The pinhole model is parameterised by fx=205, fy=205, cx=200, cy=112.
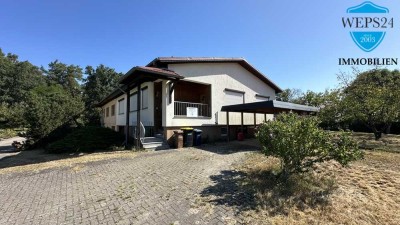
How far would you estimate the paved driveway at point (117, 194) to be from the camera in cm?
359

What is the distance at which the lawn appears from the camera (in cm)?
350

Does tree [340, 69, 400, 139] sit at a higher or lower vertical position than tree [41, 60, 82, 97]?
lower

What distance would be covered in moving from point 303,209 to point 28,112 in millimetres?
17064

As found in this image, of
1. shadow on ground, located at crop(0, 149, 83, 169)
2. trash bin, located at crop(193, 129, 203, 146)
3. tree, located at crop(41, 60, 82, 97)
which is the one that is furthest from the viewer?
tree, located at crop(41, 60, 82, 97)

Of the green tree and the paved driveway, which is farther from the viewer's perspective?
the green tree

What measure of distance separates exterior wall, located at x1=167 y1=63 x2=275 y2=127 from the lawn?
6.02 meters

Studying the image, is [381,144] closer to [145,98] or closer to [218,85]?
[218,85]

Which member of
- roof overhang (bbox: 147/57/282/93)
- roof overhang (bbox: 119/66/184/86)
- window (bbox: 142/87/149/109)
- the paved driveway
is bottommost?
the paved driveway

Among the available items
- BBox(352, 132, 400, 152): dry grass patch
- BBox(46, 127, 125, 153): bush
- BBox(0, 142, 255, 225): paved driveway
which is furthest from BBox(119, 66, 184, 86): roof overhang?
BBox(352, 132, 400, 152): dry grass patch

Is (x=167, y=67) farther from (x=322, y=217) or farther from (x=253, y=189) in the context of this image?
(x=322, y=217)

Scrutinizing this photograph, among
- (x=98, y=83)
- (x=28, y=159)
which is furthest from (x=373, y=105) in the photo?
(x=98, y=83)

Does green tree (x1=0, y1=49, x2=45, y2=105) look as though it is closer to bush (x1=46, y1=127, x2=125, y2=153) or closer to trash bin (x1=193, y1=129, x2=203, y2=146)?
bush (x1=46, y1=127, x2=125, y2=153)

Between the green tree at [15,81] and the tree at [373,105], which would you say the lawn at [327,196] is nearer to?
the tree at [373,105]

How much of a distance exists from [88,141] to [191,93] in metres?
6.98
